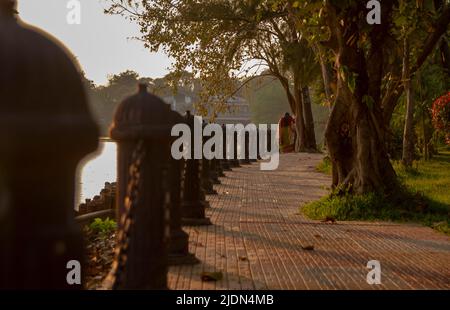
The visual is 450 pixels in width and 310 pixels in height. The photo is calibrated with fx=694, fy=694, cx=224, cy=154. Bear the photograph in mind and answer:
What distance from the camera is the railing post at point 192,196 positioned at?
27.9ft

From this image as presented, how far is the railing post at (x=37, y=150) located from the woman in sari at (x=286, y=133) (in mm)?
30696

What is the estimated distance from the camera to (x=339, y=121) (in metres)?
11.1

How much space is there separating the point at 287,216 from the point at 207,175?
4.13 meters

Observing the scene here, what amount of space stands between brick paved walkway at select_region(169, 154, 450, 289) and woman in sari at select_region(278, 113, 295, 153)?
2189cm

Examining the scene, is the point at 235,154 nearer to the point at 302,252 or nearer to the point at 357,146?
the point at 357,146

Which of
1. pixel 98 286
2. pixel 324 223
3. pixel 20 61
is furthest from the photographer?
pixel 324 223

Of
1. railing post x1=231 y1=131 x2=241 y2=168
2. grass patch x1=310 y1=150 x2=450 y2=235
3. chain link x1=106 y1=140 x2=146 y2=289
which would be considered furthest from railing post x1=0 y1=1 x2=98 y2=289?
railing post x1=231 y1=131 x2=241 y2=168

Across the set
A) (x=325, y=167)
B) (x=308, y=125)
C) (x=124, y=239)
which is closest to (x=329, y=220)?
(x=124, y=239)

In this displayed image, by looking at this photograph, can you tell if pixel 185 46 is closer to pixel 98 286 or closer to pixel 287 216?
pixel 287 216

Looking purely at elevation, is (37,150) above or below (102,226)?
above

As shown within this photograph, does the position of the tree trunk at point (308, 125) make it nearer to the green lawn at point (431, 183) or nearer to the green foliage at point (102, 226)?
the green lawn at point (431, 183)

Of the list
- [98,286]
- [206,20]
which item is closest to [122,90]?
[206,20]

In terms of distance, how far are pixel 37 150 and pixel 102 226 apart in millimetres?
7798

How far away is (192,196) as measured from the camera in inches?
339
